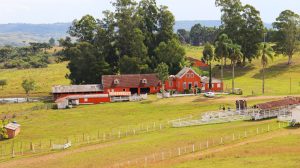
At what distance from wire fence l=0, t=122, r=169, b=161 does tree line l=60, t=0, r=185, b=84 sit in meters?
50.0

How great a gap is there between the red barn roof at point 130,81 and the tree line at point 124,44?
308 inches

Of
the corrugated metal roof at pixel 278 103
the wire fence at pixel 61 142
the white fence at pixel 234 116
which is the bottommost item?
the wire fence at pixel 61 142

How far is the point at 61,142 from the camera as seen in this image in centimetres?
6159

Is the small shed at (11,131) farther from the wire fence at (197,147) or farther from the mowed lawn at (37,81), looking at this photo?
the mowed lawn at (37,81)

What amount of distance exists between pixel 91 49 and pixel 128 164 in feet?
241

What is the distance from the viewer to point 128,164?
152 feet

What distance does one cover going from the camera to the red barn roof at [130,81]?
105562mm

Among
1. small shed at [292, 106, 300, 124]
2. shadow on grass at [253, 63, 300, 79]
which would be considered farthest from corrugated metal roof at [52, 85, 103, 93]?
small shed at [292, 106, 300, 124]

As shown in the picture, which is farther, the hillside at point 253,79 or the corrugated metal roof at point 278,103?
the hillside at point 253,79

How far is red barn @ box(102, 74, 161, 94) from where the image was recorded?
346ft

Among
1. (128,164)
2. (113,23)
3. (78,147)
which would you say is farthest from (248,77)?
(128,164)

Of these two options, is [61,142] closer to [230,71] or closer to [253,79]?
[253,79]

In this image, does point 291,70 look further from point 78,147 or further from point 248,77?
point 78,147

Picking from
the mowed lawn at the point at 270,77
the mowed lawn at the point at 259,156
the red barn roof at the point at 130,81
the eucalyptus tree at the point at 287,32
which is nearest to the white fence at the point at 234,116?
the mowed lawn at the point at 259,156
